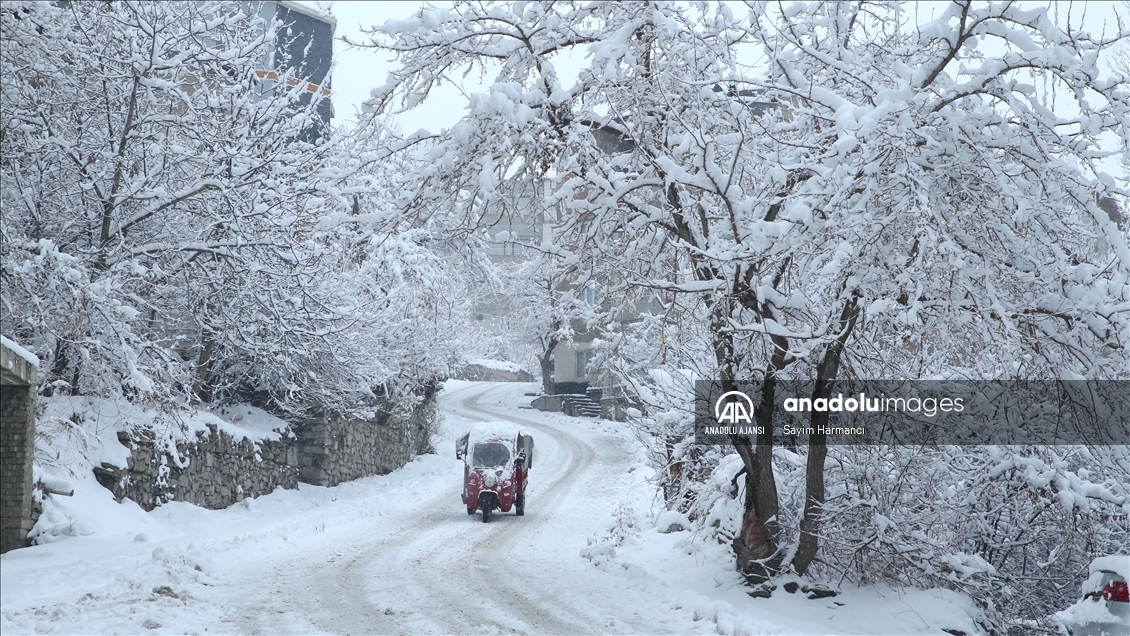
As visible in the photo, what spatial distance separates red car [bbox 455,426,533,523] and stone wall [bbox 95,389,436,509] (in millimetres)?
4230

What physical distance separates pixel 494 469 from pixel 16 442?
1062cm

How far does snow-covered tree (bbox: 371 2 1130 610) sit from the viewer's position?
304 inches

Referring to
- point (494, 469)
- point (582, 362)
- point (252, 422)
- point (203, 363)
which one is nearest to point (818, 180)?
point (494, 469)

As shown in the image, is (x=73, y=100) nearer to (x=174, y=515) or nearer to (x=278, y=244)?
(x=278, y=244)

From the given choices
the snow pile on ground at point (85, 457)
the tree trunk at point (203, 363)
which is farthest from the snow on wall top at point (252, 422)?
the snow pile on ground at point (85, 457)

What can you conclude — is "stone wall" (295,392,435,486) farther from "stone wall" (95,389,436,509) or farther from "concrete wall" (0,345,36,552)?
"concrete wall" (0,345,36,552)

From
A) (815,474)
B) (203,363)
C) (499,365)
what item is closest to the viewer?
(815,474)

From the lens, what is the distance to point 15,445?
9297mm

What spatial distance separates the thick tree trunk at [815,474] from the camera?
366 inches

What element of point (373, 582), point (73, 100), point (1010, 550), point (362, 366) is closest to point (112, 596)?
point (373, 582)

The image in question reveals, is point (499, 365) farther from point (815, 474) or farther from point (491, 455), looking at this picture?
point (815, 474)

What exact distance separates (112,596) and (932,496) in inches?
340

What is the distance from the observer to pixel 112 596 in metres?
8.30

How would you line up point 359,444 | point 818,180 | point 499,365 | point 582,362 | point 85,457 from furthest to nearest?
point 499,365 → point 582,362 → point 359,444 → point 85,457 → point 818,180
